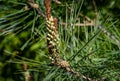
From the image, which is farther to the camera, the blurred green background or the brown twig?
the blurred green background

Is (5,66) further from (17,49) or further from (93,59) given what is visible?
(93,59)

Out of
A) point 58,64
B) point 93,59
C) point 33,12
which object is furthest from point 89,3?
point 58,64

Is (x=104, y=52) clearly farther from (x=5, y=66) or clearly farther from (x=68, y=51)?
(x=5, y=66)

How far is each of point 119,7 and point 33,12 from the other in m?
0.81

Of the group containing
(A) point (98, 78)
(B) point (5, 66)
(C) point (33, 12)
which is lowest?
(B) point (5, 66)

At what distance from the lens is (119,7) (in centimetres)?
166

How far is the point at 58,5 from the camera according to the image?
3.31 ft

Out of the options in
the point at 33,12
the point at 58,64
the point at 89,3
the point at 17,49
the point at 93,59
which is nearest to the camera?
the point at 58,64

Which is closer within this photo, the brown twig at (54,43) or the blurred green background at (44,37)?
the brown twig at (54,43)

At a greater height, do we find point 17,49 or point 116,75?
point 116,75

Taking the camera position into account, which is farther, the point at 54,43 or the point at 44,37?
the point at 44,37

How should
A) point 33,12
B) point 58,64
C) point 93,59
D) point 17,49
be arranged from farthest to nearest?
1. point 17,49
2. point 33,12
3. point 93,59
4. point 58,64

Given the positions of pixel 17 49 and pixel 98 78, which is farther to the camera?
pixel 17 49

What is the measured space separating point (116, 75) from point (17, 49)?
1.02m
